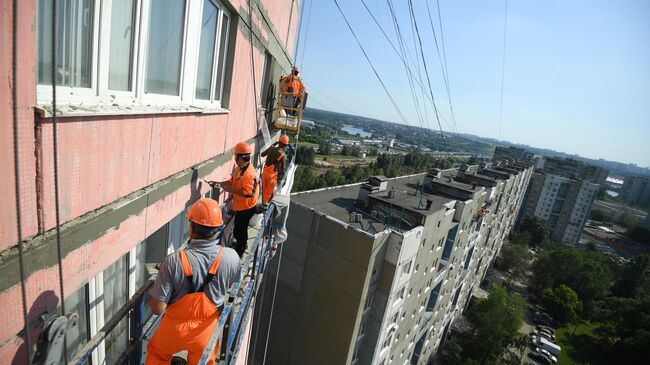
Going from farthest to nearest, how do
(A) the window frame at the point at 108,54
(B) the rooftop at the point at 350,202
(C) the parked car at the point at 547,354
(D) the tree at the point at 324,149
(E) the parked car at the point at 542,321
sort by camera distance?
(D) the tree at the point at 324,149
(E) the parked car at the point at 542,321
(C) the parked car at the point at 547,354
(B) the rooftop at the point at 350,202
(A) the window frame at the point at 108,54

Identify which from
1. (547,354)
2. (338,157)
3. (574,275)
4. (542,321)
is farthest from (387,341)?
(338,157)

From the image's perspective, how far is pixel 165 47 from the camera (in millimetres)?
3533

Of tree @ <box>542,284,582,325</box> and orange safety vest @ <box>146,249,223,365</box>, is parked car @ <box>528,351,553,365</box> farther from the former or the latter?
orange safety vest @ <box>146,249,223,365</box>

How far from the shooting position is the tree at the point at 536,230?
235 feet

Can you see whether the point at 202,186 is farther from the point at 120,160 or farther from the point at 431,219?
the point at 431,219

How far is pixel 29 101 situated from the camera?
1815 millimetres

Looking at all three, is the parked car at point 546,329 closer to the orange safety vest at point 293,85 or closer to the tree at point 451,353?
the tree at point 451,353

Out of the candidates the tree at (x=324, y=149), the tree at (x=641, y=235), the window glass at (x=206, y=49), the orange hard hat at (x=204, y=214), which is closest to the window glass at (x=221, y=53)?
the window glass at (x=206, y=49)

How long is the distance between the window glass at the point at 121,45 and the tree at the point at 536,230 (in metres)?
84.1

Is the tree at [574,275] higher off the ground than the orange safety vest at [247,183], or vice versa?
the orange safety vest at [247,183]

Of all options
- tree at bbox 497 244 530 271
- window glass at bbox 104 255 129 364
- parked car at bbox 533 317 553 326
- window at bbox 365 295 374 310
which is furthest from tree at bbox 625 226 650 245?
window glass at bbox 104 255 129 364

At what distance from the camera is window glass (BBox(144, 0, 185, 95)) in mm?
3244

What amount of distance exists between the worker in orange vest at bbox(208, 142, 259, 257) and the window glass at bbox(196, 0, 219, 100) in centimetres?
96

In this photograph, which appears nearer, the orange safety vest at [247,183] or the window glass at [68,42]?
the window glass at [68,42]
